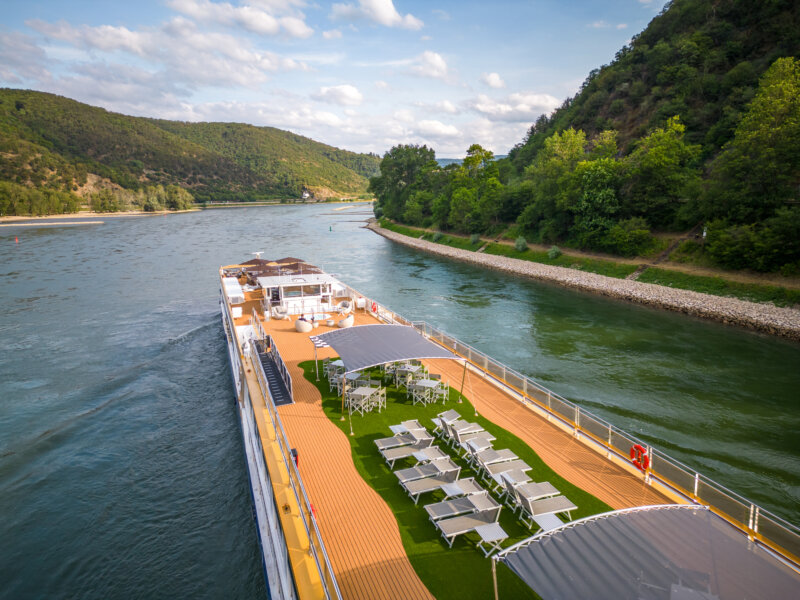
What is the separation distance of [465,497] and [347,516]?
249 cm

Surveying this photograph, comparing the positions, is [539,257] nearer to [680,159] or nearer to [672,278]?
[680,159]

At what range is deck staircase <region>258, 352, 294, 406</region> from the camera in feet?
48.3

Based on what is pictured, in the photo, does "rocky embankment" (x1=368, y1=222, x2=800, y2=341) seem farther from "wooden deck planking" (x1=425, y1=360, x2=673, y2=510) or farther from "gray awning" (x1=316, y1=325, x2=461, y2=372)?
"gray awning" (x1=316, y1=325, x2=461, y2=372)

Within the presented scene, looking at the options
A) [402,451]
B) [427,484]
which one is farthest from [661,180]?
[427,484]

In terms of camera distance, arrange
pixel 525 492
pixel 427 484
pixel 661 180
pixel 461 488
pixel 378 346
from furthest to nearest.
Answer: pixel 661 180 < pixel 378 346 < pixel 427 484 < pixel 461 488 < pixel 525 492

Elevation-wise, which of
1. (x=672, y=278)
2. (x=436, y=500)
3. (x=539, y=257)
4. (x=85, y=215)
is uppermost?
(x=672, y=278)

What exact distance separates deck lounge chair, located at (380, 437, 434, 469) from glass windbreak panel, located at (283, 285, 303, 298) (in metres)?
14.1

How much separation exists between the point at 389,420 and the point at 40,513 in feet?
35.6

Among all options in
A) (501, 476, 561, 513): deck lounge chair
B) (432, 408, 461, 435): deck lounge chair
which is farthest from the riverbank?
(501, 476, 561, 513): deck lounge chair

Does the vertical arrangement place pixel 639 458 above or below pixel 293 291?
below

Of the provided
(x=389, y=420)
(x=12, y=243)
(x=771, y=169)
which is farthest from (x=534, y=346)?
(x=12, y=243)

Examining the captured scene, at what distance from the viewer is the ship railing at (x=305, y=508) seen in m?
7.12

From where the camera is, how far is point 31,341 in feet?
91.4

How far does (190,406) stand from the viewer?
19844 millimetres
